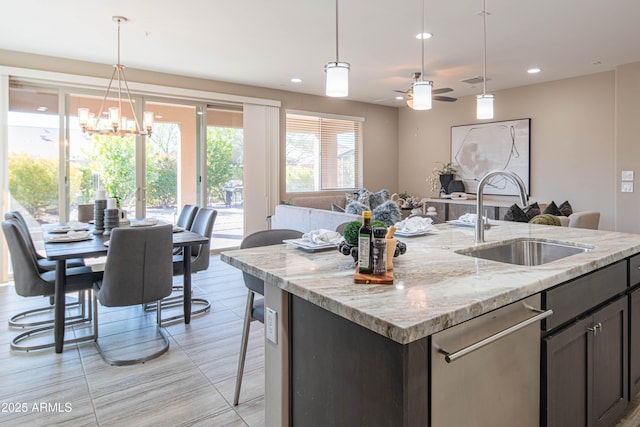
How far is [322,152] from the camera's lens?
25.2ft

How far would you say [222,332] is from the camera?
10.7ft

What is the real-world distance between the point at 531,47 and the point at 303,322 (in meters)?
4.61

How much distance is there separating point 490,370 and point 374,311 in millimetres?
486

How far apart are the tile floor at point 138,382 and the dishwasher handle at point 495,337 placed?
136 centimetres

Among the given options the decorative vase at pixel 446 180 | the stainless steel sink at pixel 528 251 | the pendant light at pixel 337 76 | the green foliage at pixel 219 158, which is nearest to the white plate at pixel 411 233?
the stainless steel sink at pixel 528 251

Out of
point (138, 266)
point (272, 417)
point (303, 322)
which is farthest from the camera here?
point (138, 266)

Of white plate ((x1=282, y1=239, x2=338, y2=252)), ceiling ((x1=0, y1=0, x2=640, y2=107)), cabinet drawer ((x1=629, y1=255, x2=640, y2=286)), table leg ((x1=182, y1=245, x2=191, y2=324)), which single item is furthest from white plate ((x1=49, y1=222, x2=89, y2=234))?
cabinet drawer ((x1=629, y1=255, x2=640, y2=286))

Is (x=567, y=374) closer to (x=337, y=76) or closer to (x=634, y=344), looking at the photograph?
(x=634, y=344)

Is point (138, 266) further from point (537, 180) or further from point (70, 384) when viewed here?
point (537, 180)

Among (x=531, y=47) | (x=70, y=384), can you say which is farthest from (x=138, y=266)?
(x=531, y=47)

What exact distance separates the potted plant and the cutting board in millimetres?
6519

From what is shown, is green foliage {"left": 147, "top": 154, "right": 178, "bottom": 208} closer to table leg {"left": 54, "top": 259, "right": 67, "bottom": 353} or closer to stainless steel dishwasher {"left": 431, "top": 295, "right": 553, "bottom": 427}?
table leg {"left": 54, "top": 259, "right": 67, "bottom": 353}

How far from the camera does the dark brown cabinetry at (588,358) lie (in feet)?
4.94

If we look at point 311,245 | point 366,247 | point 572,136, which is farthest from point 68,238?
point 572,136
